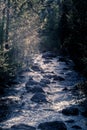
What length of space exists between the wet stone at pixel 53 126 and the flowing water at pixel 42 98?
0.99ft

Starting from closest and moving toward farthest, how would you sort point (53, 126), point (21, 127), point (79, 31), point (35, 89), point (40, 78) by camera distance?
point (21, 127) < point (53, 126) < point (35, 89) < point (40, 78) < point (79, 31)

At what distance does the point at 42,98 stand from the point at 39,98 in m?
0.21

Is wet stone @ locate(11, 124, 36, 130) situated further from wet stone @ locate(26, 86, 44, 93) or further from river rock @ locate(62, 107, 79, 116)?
wet stone @ locate(26, 86, 44, 93)

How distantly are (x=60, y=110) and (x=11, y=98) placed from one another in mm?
3933

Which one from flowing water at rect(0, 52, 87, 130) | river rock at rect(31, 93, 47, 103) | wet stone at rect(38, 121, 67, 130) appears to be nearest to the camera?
wet stone at rect(38, 121, 67, 130)

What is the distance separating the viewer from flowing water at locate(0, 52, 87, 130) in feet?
59.0

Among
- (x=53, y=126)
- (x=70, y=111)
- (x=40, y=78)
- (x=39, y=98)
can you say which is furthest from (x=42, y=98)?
(x=40, y=78)

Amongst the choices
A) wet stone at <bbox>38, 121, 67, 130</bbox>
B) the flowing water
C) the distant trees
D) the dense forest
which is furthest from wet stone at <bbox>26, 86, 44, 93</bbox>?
wet stone at <bbox>38, 121, 67, 130</bbox>

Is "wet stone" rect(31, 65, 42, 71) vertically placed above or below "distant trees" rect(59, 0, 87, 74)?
below

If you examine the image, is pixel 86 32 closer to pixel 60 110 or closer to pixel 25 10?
pixel 60 110

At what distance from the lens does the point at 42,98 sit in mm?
21938

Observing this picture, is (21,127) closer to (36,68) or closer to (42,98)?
(42,98)

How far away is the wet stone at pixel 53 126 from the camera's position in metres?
16.7

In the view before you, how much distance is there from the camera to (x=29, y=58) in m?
35.7
